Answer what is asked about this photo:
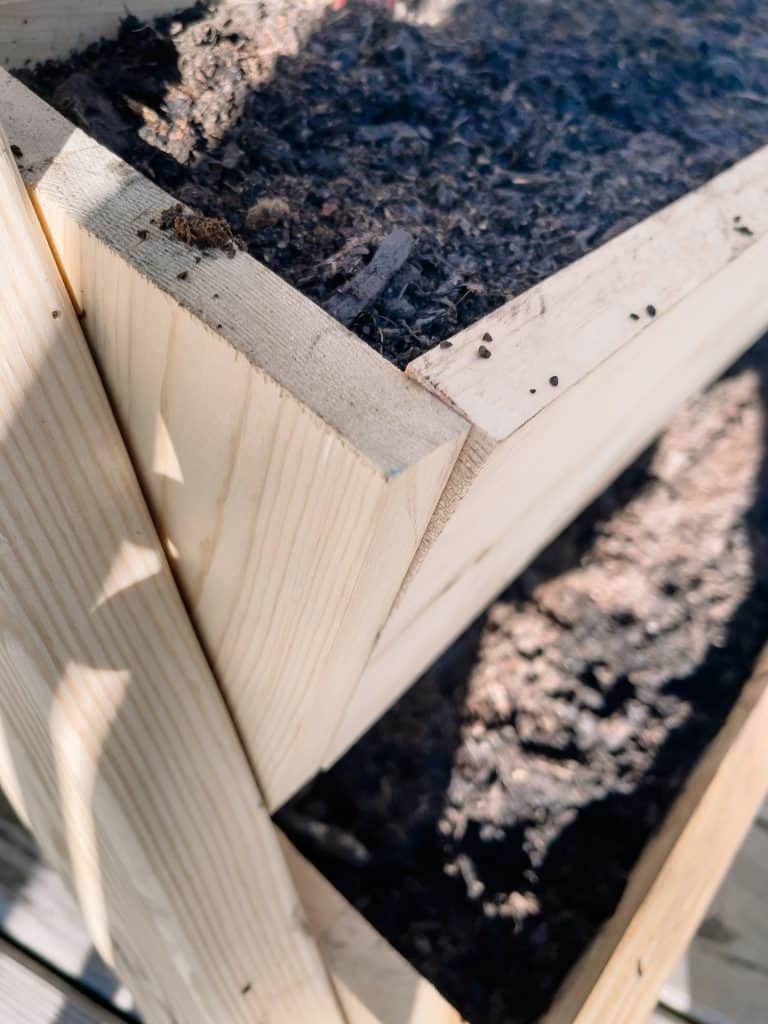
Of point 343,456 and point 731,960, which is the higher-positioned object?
point 343,456

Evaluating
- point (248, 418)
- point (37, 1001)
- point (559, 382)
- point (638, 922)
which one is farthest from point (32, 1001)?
point (559, 382)

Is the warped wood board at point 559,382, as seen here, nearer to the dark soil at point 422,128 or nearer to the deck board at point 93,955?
the dark soil at point 422,128

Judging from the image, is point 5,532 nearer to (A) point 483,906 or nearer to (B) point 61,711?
(B) point 61,711

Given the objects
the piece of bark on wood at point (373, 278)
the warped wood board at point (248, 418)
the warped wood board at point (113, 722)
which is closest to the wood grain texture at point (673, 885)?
the warped wood board at point (113, 722)

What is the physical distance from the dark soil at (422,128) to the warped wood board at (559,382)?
12 cm

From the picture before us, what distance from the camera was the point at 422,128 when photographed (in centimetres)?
123

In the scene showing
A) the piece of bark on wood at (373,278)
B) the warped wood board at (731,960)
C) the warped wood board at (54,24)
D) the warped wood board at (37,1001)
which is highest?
the warped wood board at (54,24)

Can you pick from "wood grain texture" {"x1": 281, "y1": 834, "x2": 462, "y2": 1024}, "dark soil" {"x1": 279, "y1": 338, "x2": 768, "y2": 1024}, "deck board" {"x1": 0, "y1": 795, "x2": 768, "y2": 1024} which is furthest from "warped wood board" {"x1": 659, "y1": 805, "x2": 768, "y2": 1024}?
"wood grain texture" {"x1": 281, "y1": 834, "x2": 462, "y2": 1024}

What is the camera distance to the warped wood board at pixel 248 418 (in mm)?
590

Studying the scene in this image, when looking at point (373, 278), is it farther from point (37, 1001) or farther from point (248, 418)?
point (37, 1001)

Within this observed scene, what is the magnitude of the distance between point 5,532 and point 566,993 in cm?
87

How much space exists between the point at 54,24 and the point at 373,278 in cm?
53

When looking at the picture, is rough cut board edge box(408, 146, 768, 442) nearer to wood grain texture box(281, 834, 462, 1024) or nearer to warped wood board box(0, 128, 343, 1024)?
warped wood board box(0, 128, 343, 1024)

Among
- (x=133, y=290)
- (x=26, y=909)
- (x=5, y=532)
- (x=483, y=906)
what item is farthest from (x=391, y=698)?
(x=133, y=290)
